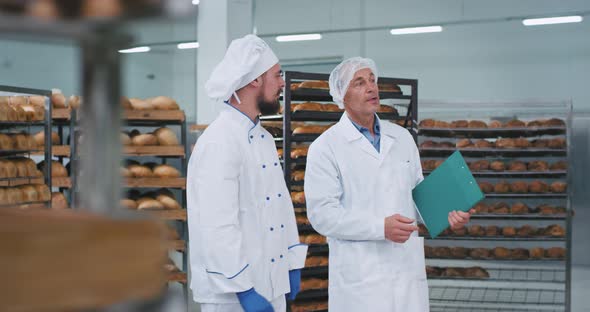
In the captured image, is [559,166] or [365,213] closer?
[365,213]

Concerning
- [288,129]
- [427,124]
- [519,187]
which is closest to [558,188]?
[519,187]

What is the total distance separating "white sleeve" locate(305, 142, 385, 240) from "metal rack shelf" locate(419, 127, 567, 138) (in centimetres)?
326

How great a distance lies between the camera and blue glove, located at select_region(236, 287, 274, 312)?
236cm

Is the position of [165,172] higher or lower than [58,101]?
lower

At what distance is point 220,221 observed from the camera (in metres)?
2.40

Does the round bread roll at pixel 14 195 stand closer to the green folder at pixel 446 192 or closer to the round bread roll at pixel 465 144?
the green folder at pixel 446 192

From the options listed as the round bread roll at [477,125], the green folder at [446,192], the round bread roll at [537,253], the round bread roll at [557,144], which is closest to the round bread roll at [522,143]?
the round bread roll at [557,144]

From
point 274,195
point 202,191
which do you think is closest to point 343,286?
point 274,195

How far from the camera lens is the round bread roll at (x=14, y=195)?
14.2 feet

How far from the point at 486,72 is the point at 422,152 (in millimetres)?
2637

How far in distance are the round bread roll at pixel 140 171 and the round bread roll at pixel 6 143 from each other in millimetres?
1393

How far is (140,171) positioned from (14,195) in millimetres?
1534

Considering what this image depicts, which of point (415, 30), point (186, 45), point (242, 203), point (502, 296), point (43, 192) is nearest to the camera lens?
point (242, 203)

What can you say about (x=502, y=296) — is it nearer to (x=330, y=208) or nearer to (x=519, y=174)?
(x=519, y=174)
